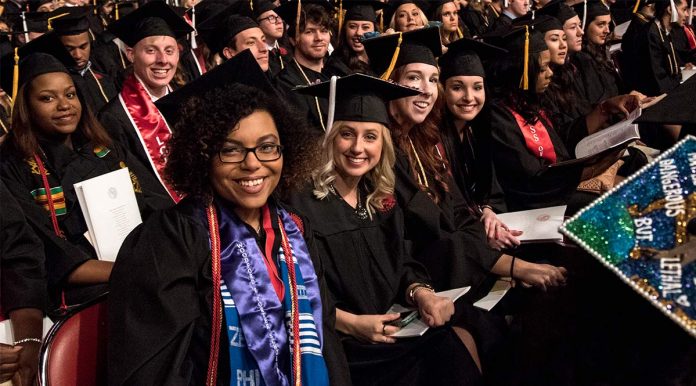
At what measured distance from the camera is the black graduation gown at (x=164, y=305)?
173cm

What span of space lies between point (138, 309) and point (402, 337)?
1063mm

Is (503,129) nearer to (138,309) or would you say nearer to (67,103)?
(67,103)

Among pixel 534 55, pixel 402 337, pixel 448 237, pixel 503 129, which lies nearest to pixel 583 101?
pixel 534 55

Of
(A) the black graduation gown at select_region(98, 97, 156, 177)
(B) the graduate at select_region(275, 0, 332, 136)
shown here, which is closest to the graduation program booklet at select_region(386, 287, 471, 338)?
(A) the black graduation gown at select_region(98, 97, 156, 177)

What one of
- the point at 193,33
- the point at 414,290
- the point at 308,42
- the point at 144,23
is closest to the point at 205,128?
the point at 414,290

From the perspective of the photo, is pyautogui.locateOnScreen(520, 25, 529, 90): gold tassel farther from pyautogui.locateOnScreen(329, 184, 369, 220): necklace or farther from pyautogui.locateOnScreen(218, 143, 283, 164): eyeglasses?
pyautogui.locateOnScreen(218, 143, 283, 164): eyeglasses

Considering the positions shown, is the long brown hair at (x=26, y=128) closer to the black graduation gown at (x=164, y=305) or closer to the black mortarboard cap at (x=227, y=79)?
the black mortarboard cap at (x=227, y=79)

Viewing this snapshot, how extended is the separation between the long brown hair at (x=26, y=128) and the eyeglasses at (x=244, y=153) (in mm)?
1514

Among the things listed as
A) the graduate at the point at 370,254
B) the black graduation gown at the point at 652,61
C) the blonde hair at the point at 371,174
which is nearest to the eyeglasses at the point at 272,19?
the graduate at the point at 370,254

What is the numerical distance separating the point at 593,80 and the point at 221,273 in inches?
239

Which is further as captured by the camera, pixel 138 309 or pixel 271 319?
pixel 271 319

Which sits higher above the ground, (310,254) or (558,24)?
(558,24)

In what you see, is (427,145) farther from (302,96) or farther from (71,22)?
(71,22)

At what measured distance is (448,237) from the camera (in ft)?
10.1
